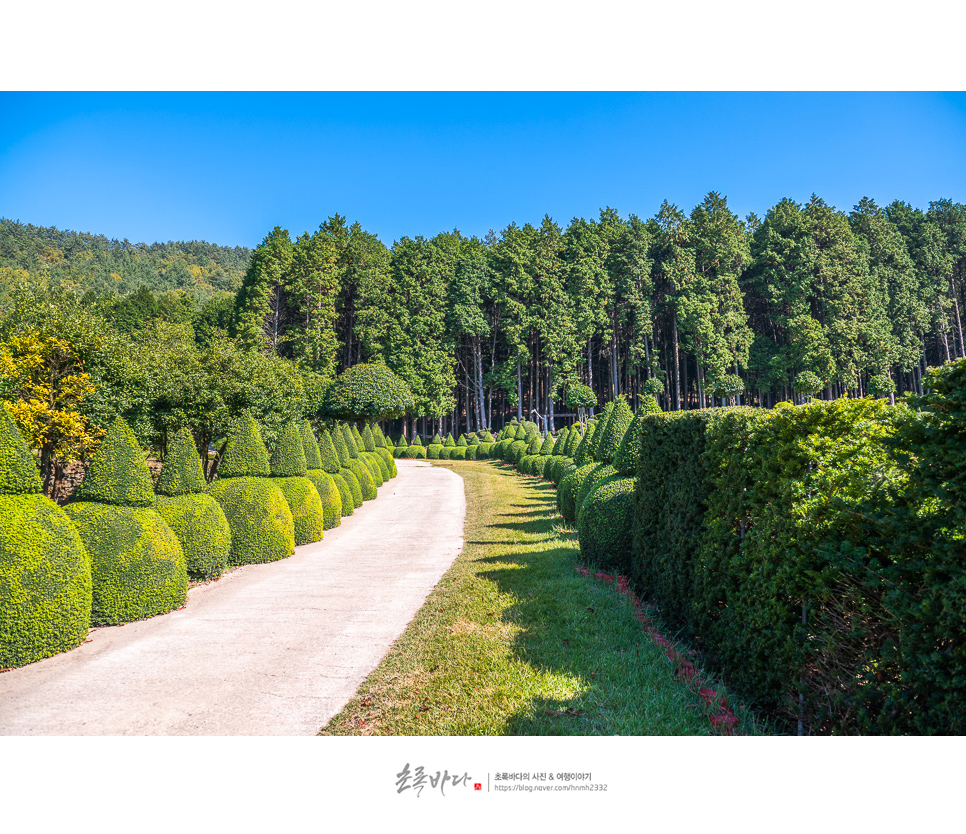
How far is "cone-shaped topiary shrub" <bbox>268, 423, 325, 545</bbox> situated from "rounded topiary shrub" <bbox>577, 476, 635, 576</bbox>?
531 cm

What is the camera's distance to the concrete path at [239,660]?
3.45m

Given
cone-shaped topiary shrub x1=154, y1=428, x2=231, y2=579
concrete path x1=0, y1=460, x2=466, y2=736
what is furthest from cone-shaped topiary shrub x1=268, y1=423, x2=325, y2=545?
cone-shaped topiary shrub x1=154, y1=428, x2=231, y2=579

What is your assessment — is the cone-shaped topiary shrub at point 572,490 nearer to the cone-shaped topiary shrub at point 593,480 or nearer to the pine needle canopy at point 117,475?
the cone-shaped topiary shrub at point 593,480

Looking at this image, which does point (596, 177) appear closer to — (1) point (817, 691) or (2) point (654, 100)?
(2) point (654, 100)

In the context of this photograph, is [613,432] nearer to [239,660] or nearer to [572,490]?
[572,490]

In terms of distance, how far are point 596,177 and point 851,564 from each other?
9.99 ft

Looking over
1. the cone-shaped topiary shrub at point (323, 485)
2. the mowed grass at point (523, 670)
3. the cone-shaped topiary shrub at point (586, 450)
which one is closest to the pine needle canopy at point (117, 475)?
the mowed grass at point (523, 670)

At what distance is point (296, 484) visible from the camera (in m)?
9.83

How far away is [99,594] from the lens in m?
5.36

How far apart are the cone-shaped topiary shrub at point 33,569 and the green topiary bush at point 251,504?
315 centimetres

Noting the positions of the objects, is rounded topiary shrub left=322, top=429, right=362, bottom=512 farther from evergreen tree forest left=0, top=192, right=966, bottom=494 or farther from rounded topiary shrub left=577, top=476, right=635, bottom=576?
evergreen tree forest left=0, top=192, right=966, bottom=494

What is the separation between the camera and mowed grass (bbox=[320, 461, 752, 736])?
313cm
